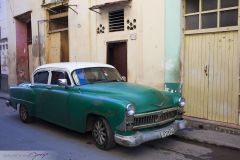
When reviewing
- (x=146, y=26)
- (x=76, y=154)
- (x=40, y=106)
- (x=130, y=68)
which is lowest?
(x=76, y=154)

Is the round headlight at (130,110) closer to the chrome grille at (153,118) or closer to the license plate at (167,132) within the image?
the chrome grille at (153,118)

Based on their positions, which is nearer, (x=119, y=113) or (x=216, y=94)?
(x=119, y=113)

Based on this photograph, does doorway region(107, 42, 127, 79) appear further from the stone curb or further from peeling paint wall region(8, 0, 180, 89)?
the stone curb

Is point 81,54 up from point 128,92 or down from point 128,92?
up

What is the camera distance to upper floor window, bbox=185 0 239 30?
8.38 m

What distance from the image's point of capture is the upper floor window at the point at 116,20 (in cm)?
1166

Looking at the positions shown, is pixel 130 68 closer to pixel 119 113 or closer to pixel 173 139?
pixel 173 139

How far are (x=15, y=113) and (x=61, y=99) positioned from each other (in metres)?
4.36

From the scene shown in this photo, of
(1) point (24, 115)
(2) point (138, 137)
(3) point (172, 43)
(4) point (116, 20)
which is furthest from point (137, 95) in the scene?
(4) point (116, 20)

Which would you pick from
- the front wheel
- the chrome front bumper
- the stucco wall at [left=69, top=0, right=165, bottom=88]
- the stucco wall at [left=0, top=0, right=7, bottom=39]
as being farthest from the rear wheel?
the stucco wall at [left=0, top=0, right=7, bottom=39]

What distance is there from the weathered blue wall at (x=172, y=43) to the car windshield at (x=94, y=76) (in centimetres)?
201

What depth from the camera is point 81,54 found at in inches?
534

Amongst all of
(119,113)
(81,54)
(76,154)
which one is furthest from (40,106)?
(81,54)

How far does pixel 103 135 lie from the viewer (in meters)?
6.84
